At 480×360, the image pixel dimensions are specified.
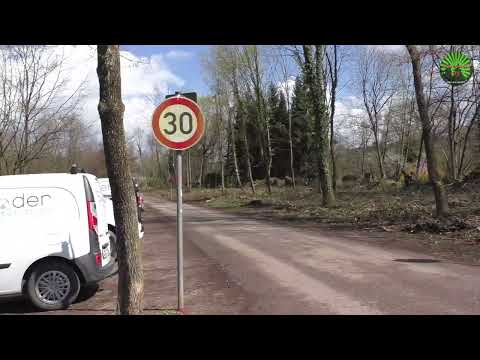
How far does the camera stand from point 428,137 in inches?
589

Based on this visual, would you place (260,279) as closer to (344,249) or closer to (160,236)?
(344,249)

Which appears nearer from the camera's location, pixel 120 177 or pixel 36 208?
pixel 120 177

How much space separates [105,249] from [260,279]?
9.05ft

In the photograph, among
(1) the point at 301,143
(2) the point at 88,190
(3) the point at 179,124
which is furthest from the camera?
(1) the point at 301,143

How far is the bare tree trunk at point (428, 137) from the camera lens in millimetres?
14328

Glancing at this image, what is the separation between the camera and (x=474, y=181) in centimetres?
2109

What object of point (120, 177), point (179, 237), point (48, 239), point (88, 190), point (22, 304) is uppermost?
point (120, 177)

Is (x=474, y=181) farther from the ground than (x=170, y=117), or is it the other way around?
(x=170, y=117)

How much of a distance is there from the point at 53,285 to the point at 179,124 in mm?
3200

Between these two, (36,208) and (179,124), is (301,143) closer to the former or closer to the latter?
(36,208)

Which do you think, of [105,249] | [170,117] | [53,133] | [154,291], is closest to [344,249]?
[154,291]

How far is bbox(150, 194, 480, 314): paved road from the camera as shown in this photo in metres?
6.11

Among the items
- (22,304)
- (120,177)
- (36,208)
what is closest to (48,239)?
(36,208)
